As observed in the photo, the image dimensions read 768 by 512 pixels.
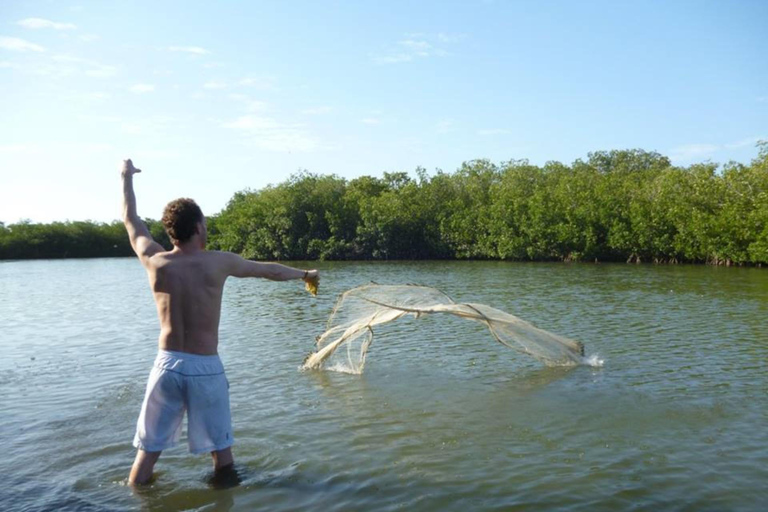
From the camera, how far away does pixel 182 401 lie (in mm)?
5531

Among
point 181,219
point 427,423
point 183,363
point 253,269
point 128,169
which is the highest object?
point 128,169

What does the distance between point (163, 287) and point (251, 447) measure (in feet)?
10.6

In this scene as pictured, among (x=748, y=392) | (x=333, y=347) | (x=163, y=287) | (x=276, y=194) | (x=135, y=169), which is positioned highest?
(x=276, y=194)

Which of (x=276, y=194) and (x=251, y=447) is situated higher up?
(x=276, y=194)

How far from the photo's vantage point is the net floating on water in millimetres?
10617

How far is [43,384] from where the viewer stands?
1161 cm

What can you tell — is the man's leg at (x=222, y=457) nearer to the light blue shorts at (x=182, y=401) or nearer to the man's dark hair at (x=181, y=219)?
the light blue shorts at (x=182, y=401)

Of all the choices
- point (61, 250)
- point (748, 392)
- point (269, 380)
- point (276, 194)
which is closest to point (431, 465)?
point (269, 380)

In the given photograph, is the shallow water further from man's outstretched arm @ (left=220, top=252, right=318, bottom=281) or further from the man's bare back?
man's outstretched arm @ (left=220, top=252, right=318, bottom=281)

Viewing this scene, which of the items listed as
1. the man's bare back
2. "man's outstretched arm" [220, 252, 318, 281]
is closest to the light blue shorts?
the man's bare back

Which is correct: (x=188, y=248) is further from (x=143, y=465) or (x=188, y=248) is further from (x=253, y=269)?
(x=143, y=465)

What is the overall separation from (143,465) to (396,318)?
599cm

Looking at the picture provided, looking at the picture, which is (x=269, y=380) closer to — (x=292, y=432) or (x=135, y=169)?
(x=292, y=432)

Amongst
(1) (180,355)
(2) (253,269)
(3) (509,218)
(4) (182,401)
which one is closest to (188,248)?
(2) (253,269)
